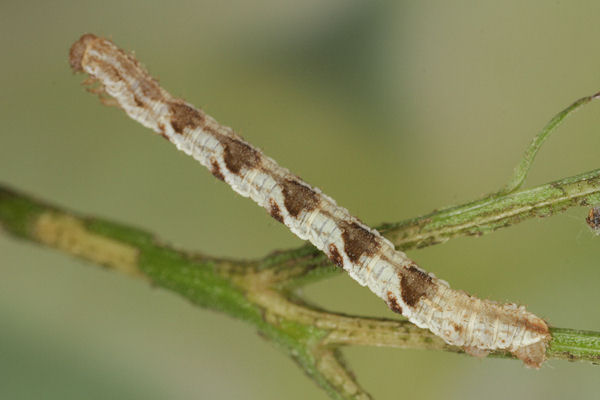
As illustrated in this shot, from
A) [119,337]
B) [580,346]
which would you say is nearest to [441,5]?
[580,346]

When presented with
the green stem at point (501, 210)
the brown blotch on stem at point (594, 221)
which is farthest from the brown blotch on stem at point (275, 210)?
the brown blotch on stem at point (594, 221)

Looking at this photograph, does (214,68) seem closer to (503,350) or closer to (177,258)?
(177,258)

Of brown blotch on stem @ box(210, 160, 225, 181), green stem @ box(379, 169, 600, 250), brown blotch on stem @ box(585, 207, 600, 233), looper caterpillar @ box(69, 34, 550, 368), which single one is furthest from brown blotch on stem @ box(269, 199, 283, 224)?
brown blotch on stem @ box(585, 207, 600, 233)

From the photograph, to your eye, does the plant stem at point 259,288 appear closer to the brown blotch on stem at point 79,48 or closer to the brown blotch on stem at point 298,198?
the brown blotch on stem at point 298,198

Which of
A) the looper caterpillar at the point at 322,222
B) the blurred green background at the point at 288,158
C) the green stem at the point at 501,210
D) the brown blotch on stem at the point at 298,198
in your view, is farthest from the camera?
the blurred green background at the point at 288,158

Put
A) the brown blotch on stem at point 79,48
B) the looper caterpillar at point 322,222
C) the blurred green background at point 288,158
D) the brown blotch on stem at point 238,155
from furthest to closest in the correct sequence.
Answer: the blurred green background at point 288,158
the brown blotch on stem at point 79,48
the brown blotch on stem at point 238,155
the looper caterpillar at point 322,222
